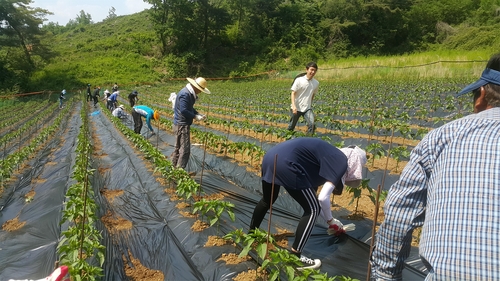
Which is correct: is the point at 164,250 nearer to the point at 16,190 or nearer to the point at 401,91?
the point at 16,190

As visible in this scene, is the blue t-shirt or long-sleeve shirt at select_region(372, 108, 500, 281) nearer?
long-sleeve shirt at select_region(372, 108, 500, 281)

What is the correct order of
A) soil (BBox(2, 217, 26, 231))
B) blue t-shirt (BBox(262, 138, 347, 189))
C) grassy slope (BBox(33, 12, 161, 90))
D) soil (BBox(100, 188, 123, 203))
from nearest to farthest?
1. blue t-shirt (BBox(262, 138, 347, 189))
2. soil (BBox(2, 217, 26, 231))
3. soil (BBox(100, 188, 123, 203))
4. grassy slope (BBox(33, 12, 161, 90))

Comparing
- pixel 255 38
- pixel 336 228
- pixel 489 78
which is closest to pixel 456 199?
pixel 489 78

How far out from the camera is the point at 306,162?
2.86 m

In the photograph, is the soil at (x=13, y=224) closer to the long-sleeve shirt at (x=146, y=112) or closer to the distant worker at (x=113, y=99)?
the long-sleeve shirt at (x=146, y=112)

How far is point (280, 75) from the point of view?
99.3 ft

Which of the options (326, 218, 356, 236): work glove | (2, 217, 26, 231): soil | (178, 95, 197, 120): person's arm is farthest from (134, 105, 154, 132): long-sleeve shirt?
(326, 218, 356, 236): work glove

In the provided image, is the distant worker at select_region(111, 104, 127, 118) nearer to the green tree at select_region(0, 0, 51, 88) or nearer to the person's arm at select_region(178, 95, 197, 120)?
the person's arm at select_region(178, 95, 197, 120)

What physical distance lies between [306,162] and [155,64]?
Result: 3758 centimetres

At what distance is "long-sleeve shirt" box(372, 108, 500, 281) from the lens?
111cm

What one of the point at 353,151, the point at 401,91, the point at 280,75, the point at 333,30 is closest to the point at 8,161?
the point at 353,151

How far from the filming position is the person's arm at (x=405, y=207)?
4.39 ft

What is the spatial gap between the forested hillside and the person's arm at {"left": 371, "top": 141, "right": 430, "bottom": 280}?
108ft

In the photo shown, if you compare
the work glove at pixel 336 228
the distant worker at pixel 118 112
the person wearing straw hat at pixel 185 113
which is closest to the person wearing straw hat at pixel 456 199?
the work glove at pixel 336 228
